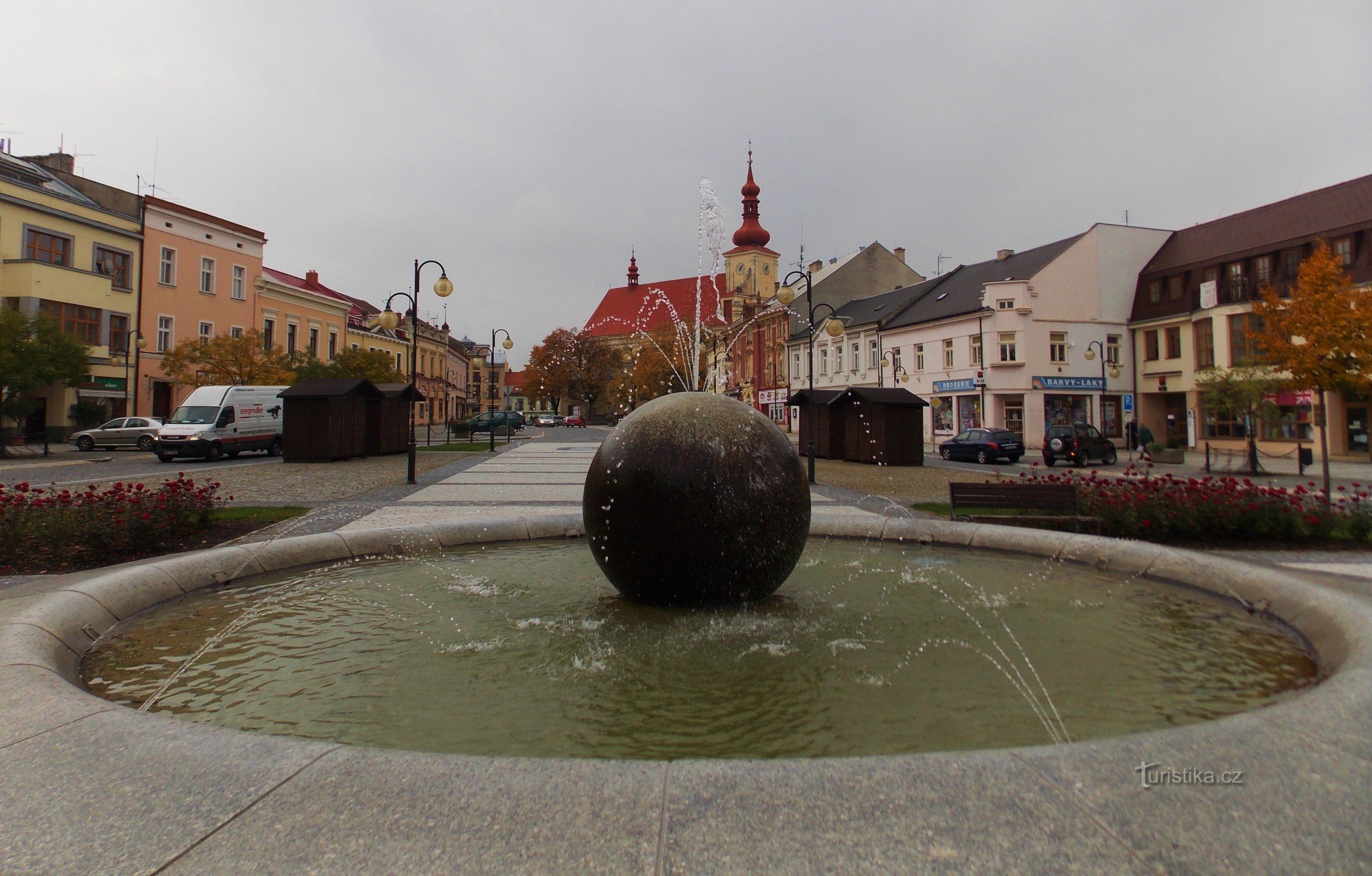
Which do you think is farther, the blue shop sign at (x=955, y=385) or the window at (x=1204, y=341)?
the blue shop sign at (x=955, y=385)

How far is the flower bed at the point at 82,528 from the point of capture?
848 centimetres

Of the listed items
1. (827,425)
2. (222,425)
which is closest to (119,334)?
(222,425)

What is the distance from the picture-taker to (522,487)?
18172mm

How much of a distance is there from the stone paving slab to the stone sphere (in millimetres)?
2982

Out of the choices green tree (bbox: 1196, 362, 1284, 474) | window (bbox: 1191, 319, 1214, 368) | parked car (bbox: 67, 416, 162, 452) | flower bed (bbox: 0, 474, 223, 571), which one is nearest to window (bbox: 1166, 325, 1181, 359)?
window (bbox: 1191, 319, 1214, 368)

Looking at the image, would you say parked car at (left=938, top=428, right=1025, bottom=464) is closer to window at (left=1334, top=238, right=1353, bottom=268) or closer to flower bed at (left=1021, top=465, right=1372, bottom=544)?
window at (left=1334, top=238, right=1353, bottom=268)

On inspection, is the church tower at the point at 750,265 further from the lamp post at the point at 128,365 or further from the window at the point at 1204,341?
the lamp post at the point at 128,365

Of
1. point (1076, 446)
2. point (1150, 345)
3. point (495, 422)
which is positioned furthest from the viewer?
point (495, 422)

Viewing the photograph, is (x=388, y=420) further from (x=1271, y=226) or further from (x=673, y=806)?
(x=1271, y=226)

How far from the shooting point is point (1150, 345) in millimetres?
44781

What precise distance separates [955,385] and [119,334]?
50.2 meters

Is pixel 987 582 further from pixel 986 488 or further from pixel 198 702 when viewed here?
pixel 198 702

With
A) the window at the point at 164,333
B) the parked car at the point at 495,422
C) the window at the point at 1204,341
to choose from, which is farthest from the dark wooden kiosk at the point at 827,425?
the window at the point at 164,333

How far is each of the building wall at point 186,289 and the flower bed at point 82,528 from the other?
3757cm
